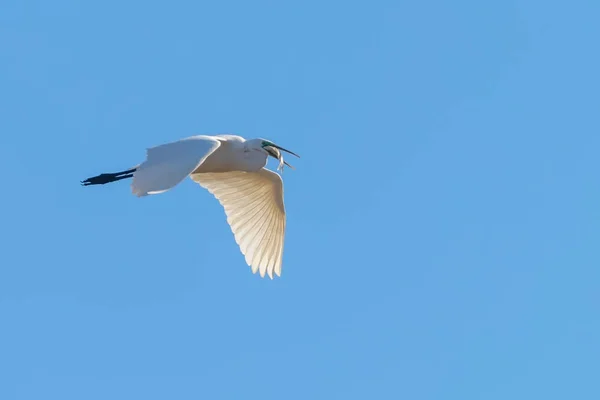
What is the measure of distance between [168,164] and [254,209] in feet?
12.7

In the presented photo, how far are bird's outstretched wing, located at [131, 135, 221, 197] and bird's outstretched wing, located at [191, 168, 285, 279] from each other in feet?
7.67

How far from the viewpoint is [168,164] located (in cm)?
1243

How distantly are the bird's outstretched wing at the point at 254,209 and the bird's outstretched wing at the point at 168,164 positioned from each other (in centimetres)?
234

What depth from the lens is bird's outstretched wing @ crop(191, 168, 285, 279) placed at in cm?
1600

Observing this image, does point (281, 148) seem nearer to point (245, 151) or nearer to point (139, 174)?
point (245, 151)

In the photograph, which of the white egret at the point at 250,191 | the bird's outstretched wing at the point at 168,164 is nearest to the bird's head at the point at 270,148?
the white egret at the point at 250,191

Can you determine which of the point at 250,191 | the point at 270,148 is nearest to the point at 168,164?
the point at 270,148

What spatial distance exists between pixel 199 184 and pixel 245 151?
102 cm

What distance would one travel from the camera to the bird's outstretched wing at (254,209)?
16.0 m

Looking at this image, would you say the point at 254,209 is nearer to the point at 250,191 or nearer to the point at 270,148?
the point at 250,191

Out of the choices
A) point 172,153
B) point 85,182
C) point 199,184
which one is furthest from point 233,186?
point 172,153

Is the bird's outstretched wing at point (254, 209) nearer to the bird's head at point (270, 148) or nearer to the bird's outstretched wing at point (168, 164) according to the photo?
the bird's head at point (270, 148)

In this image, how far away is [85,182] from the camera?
54.4 ft

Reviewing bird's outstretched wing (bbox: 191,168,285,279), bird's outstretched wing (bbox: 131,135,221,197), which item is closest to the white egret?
bird's outstretched wing (bbox: 191,168,285,279)
